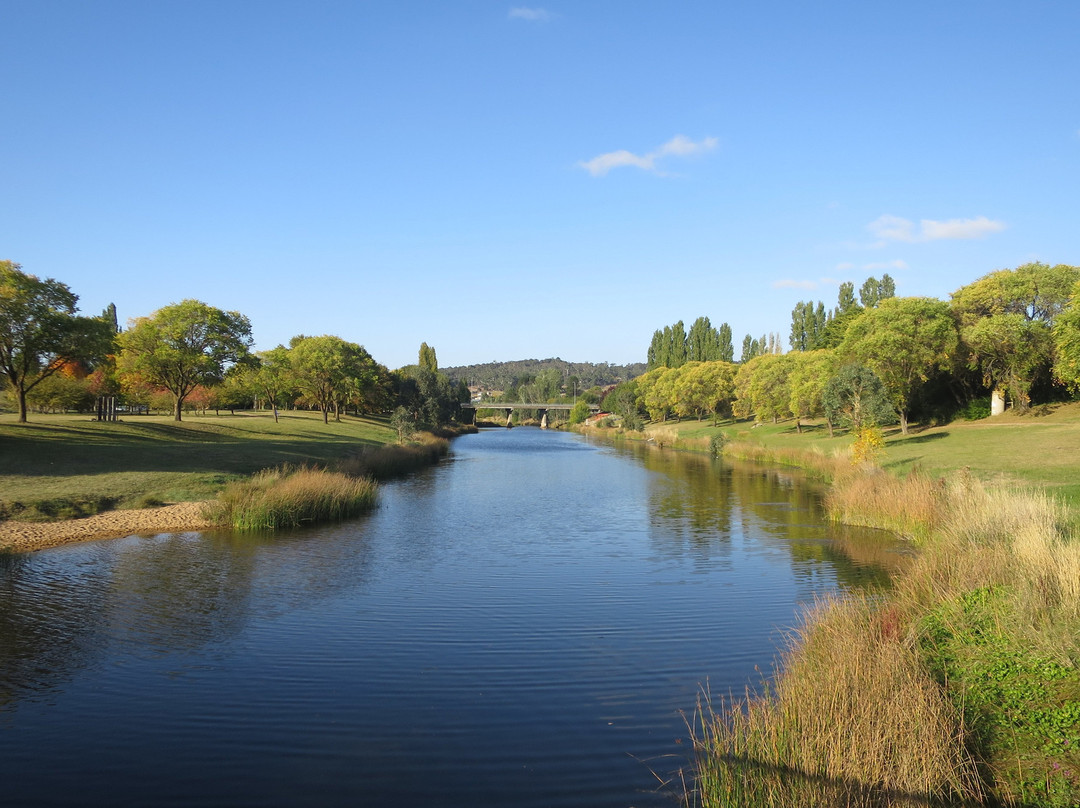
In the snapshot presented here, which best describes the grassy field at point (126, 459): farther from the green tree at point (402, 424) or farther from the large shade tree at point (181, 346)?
the green tree at point (402, 424)

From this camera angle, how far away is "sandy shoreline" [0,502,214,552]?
21594 mm

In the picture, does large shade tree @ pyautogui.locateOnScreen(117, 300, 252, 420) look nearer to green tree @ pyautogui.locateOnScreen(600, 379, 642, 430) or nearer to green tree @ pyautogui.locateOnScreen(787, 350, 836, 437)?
green tree @ pyautogui.locateOnScreen(787, 350, 836, 437)

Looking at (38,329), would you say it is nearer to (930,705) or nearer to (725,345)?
(930,705)

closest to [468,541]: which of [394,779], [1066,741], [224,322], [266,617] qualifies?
[266,617]

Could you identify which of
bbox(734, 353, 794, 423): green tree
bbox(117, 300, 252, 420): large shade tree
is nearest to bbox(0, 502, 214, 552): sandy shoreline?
bbox(117, 300, 252, 420): large shade tree

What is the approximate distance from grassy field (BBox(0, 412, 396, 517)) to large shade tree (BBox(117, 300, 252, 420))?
13.4 feet

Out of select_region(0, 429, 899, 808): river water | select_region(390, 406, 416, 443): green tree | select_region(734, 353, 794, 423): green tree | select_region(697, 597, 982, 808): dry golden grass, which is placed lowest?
select_region(0, 429, 899, 808): river water

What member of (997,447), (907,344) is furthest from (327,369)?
(997,447)

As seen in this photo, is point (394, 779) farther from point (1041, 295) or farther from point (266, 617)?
point (1041, 295)

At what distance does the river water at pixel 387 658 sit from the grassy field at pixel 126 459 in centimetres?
480

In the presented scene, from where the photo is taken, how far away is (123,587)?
691 inches

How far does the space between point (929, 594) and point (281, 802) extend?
1096 cm

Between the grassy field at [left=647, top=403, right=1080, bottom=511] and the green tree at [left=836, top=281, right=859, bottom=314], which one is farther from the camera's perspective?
the green tree at [left=836, top=281, right=859, bottom=314]

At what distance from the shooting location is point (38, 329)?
3756cm
